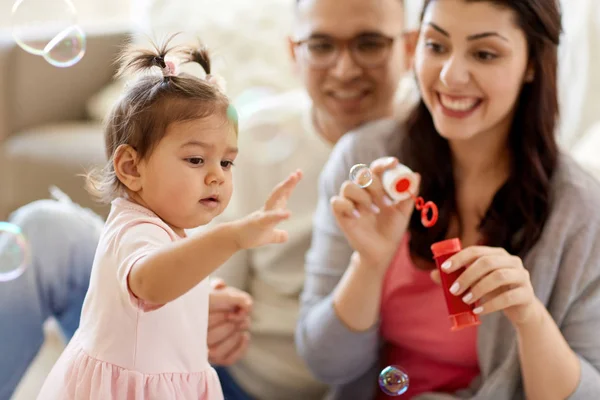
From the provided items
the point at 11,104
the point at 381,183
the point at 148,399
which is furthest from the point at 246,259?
the point at 11,104

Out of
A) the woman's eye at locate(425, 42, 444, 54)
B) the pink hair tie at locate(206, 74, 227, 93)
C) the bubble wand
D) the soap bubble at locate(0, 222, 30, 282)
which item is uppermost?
the woman's eye at locate(425, 42, 444, 54)

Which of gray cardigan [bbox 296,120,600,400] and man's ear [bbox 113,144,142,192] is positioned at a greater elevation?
man's ear [bbox 113,144,142,192]

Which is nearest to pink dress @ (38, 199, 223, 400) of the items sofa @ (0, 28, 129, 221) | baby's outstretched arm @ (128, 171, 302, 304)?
baby's outstretched arm @ (128, 171, 302, 304)

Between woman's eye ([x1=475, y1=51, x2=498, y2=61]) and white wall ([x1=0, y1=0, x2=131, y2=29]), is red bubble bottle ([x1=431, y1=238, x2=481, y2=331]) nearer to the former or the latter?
woman's eye ([x1=475, y1=51, x2=498, y2=61])

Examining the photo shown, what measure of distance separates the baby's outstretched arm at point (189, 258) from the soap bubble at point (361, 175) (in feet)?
0.90

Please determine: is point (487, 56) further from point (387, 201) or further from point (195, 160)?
point (195, 160)

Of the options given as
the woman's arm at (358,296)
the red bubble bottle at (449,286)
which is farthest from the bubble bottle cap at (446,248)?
the woman's arm at (358,296)

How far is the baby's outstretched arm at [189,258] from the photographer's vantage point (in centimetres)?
57

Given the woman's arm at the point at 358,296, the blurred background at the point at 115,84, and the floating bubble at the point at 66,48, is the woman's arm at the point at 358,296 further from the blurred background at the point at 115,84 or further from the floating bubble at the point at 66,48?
the blurred background at the point at 115,84

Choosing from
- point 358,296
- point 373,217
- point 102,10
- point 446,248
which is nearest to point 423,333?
point 358,296

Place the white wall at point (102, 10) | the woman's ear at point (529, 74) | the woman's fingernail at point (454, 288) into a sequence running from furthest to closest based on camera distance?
the white wall at point (102, 10), the woman's ear at point (529, 74), the woman's fingernail at point (454, 288)

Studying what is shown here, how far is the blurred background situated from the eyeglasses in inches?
19.9

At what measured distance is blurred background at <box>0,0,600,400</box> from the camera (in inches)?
62.6

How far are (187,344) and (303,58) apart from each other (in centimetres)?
72
